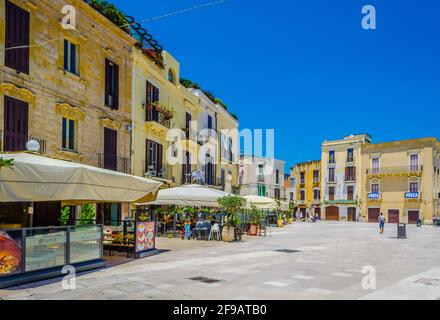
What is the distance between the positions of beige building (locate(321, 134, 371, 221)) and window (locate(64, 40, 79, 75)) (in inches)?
1937

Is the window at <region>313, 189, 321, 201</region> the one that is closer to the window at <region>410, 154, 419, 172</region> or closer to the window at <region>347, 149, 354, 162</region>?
the window at <region>347, 149, 354, 162</region>

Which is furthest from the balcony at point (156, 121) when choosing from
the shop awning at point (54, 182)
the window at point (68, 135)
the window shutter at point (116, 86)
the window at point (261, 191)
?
the window at point (261, 191)

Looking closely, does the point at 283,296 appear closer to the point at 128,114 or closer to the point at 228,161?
the point at 128,114

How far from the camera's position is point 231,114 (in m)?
38.5

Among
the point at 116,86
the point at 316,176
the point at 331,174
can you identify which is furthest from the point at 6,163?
the point at 316,176

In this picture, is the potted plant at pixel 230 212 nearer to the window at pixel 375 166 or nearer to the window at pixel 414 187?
the window at pixel 414 187

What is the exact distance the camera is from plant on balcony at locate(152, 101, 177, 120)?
2266 centimetres

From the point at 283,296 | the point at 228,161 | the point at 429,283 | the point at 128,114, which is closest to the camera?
the point at 283,296

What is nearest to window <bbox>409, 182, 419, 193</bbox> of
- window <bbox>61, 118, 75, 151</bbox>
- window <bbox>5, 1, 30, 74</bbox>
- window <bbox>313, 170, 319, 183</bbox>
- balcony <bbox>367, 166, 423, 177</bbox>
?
balcony <bbox>367, 166, 423, 177</bbox>

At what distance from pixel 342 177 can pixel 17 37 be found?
2097 inches

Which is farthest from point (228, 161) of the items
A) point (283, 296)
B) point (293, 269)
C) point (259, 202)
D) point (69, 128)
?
point (283, 296)

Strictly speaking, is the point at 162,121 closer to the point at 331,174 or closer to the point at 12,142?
the point at 12,142

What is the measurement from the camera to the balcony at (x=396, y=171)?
53656mm
